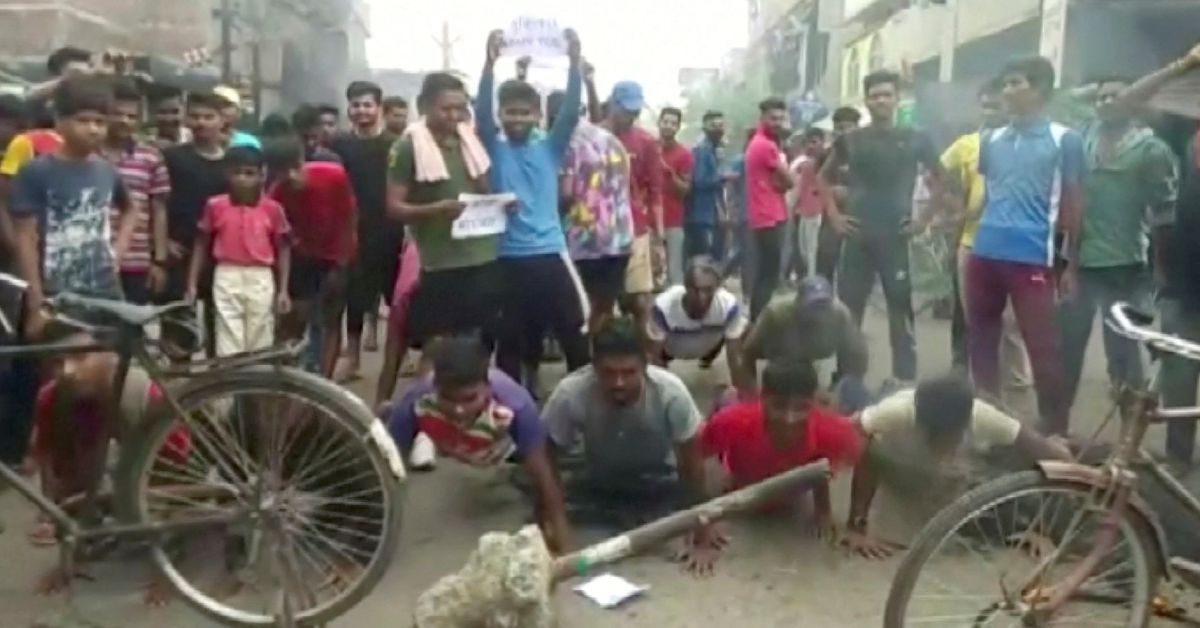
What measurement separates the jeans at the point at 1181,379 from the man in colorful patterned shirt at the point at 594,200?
7.81ft

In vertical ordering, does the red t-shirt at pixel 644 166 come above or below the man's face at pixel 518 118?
below

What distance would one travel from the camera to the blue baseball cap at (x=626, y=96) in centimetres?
782

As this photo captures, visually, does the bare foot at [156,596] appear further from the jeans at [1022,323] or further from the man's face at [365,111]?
the man's face at [365,111]

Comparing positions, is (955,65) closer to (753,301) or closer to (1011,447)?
(753,301)

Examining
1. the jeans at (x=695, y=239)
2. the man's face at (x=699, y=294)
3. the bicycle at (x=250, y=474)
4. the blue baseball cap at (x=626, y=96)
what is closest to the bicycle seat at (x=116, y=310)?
the bicycle at (x=250, y=474)

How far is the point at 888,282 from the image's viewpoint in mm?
6734

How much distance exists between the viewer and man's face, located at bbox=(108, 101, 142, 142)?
204 inches

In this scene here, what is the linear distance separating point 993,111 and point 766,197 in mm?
2476

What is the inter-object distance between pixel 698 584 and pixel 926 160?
3165mm

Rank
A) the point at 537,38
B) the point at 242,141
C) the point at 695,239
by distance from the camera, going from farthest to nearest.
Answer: the point at 695,239 → the point at 242,141 → the point at 537,38

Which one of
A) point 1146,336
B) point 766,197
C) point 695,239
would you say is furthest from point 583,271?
point 695,239

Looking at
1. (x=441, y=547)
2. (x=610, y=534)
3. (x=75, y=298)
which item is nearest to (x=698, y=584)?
(x=610, y=534)

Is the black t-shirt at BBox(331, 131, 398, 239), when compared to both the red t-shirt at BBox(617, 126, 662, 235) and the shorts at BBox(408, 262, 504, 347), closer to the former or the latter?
the red t-shirt at BBox(617, 126, 662, 235)

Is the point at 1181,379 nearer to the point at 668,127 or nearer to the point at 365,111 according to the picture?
the point at 365,111
